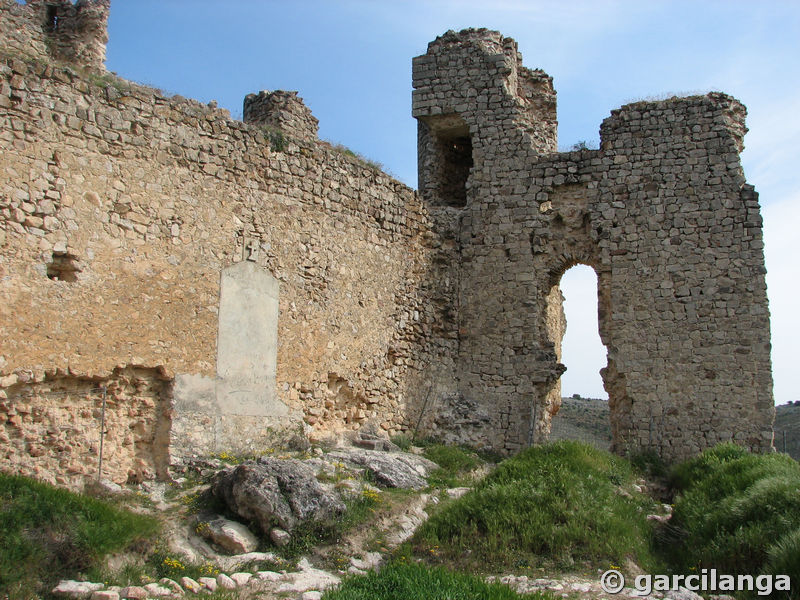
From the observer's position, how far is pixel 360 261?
11.7m

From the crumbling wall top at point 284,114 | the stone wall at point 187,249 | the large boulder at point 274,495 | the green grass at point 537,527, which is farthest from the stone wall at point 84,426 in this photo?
the crumbling wall top at point 284,114

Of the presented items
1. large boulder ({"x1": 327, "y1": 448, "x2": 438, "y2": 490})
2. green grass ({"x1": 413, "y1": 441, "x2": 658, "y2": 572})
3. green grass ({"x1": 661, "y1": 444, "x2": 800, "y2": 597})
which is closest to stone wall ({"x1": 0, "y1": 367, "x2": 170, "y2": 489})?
large boulder ({"x1": 327, "y1": 448, "x2": 438, "y2": 490})

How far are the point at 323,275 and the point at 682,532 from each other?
5.24 metres

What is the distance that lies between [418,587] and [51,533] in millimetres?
2707

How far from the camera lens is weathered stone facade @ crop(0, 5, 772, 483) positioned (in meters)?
8.24

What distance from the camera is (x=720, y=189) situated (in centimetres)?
1232

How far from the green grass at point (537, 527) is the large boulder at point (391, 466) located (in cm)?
73

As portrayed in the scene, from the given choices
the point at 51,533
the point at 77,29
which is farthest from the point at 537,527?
the point at 77,29

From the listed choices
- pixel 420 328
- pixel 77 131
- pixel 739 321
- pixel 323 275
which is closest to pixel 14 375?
pixel 77 131

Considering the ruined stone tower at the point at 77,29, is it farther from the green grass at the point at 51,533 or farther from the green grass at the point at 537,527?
the green grass at the point at 537,527

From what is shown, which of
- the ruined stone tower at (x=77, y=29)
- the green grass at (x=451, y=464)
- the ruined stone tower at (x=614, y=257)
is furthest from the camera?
the ruined stone tower at (x=77, y=29)

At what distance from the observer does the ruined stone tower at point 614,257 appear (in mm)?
11883

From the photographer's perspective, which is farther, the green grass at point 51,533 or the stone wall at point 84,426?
the stone wall at point 84,426

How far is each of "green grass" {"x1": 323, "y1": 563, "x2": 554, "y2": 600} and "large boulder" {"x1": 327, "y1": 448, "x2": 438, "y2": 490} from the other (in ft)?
8.12
